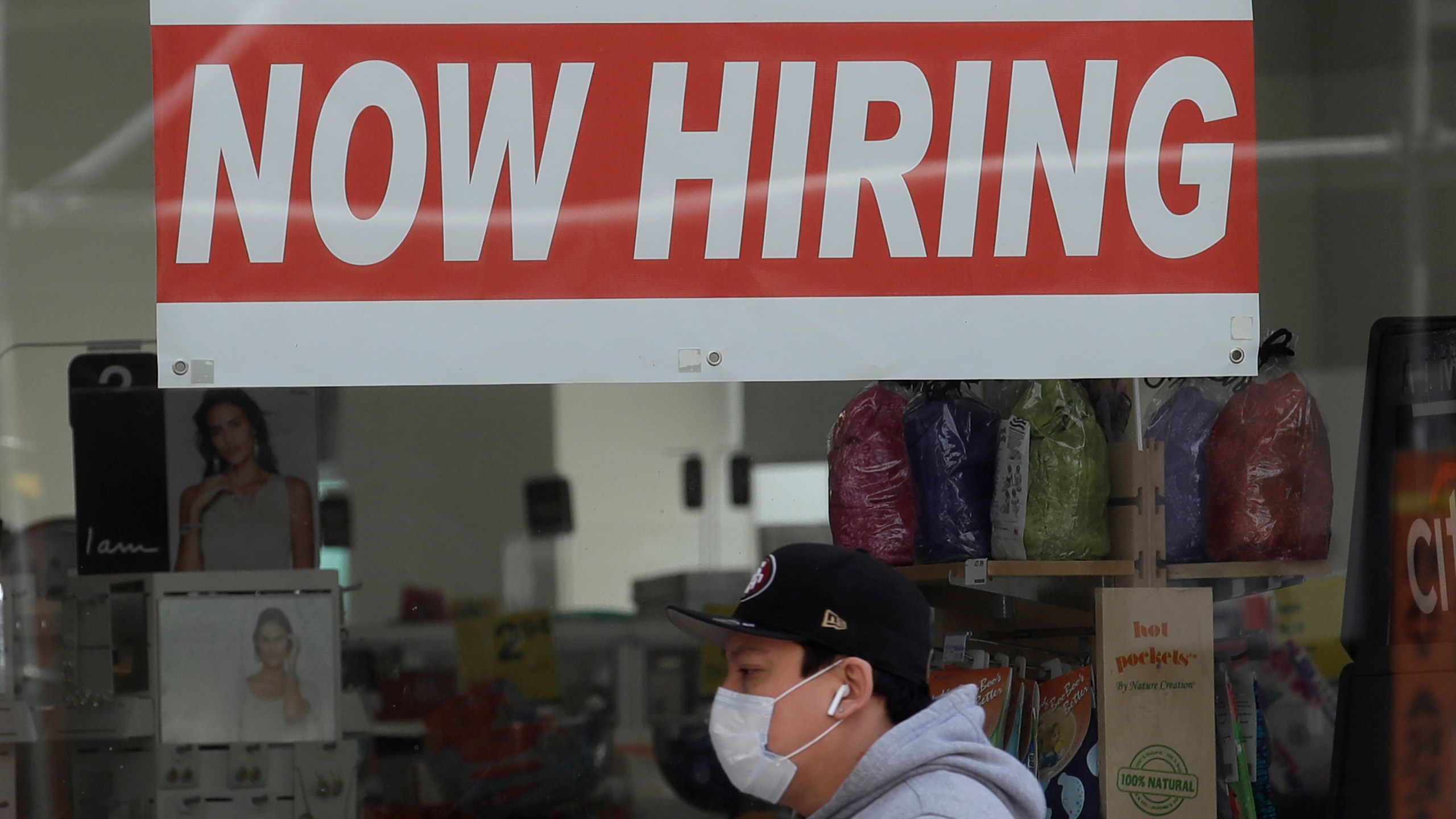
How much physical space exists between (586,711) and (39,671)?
5.58 ft

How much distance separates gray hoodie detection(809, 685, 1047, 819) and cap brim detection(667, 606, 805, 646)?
19 cm

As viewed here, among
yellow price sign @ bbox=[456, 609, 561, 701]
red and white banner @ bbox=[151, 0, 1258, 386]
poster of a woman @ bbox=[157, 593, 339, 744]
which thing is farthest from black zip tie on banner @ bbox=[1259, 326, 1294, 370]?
poster of a woman @ bbox=[157, 593, 339, 744]

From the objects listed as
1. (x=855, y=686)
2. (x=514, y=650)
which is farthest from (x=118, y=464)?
(x=855, y=686)

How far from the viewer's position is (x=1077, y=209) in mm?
2617

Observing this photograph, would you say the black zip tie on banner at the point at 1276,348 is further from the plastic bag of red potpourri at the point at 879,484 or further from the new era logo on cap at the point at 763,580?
the new era logo on cap at the point at 763,580

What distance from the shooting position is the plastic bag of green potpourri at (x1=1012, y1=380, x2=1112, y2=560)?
118 inches

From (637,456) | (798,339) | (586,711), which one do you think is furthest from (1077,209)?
(586,711)

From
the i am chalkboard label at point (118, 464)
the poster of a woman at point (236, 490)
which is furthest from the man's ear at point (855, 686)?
the i am chalkboard label at point (118, 464)

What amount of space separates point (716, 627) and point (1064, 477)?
1231mm

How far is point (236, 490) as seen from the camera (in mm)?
4613

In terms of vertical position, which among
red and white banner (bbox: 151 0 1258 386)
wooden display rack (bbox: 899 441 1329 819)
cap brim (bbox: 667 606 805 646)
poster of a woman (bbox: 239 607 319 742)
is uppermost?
red and white banner (bbox: 151 0 1258 386)

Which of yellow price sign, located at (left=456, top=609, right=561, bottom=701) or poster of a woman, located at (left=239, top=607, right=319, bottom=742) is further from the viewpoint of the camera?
yellow price sign, located at (left=456, top=609, right=561, bottom=701)

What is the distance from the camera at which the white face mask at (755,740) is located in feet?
6.24

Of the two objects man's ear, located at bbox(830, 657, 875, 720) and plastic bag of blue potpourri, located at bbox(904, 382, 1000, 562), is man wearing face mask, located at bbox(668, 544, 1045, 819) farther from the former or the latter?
plastic bag of blue potpourri, located at bbox(904, 382, 1000, 562)
